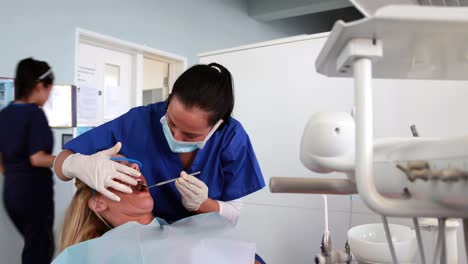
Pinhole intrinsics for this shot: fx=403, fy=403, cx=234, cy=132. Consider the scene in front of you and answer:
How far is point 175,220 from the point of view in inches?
51.3

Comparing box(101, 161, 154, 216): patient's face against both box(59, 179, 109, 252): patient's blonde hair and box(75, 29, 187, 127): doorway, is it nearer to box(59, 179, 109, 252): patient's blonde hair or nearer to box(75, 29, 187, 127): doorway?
box(59, 179, 109, 252): patient's blonde hair

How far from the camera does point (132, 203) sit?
1188 millimetres

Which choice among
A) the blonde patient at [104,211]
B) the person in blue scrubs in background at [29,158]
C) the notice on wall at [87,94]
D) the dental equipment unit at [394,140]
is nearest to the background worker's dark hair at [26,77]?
the person in blue scrubs in background at [29,158]

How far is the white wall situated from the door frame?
85 centimetres

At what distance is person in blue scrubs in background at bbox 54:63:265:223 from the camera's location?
1.12 m

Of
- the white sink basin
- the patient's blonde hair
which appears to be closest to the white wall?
the white sink basin

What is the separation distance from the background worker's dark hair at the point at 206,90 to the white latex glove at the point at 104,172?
25cm

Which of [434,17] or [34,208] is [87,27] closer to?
[34,208]

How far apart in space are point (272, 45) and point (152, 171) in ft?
4.19

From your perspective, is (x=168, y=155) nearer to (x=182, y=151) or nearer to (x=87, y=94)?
(x=182, y=151)

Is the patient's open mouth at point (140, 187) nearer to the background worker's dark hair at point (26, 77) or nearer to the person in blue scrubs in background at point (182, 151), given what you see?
the person in blue scrubs in background at point (182, 151)

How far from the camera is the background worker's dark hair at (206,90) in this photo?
1.10 m

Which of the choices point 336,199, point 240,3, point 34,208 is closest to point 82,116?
point 34,208

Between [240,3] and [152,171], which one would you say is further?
[240,3]
